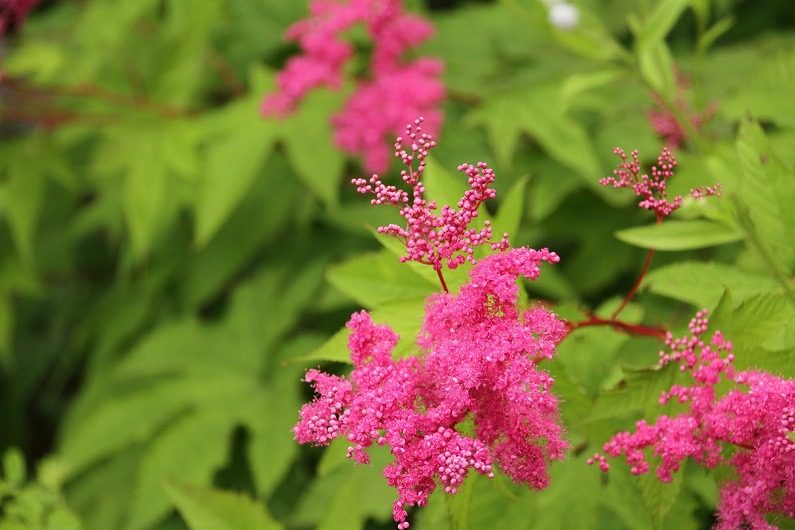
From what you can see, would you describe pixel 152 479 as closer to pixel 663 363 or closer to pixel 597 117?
pixel 597 117

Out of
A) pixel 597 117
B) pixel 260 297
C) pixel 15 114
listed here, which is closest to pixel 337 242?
pixel 260 297

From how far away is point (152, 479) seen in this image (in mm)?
2488

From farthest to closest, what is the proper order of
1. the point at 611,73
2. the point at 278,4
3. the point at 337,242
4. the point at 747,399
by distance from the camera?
the point at 278,4 → the point at 337,242 → the point at 611,73 → the point at 747,399

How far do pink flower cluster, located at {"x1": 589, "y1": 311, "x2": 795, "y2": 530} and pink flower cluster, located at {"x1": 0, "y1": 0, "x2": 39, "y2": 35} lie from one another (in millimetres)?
2079

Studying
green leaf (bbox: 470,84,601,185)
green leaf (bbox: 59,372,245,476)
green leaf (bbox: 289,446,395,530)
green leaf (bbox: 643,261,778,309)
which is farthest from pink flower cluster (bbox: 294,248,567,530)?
green leaf (bbox: 59,372,245,476)

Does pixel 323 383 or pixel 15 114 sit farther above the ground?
pixel 323 383

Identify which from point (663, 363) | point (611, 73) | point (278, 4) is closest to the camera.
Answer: point (663, 363)

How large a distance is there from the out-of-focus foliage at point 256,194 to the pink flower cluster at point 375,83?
14 cm

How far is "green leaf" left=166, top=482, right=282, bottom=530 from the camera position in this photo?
4.79 ft

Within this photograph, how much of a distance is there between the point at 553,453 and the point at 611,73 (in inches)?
35.4

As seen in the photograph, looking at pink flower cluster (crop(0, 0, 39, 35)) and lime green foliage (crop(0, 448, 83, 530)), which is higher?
pink flower cluster (crop(0, 0, 39, 35))

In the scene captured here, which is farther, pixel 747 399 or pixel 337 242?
pixel 337 242

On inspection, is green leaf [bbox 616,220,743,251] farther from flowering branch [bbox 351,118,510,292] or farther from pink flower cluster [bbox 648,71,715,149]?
pink flower cluster [bbox 648,71,715,149]

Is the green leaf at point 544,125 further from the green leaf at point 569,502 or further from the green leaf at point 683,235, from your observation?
the green leaf at point 683,235
